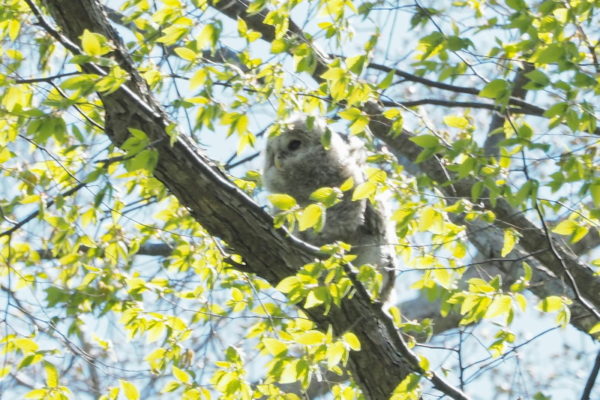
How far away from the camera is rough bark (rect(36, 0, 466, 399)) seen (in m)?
3.46

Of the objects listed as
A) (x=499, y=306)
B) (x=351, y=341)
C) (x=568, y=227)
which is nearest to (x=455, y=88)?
(x=568, y=227)

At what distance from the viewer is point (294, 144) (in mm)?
5102

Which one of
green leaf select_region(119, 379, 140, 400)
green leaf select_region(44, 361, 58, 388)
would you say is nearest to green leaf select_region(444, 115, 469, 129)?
green leaf select_region(119, 379, 140, 400)

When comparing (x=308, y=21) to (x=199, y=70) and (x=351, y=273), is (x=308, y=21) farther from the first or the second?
(x=351, y=273)

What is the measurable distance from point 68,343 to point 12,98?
4.70 ft

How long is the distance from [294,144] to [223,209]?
161cm

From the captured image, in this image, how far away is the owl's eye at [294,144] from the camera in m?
5.09

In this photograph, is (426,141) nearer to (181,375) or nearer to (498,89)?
(498,89)

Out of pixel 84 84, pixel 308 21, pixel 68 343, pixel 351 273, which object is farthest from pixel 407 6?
pixel 68 343

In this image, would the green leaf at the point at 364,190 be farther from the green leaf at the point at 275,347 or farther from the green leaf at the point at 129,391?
the green leaf at the point at 129,391

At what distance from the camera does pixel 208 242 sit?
15.6 feet

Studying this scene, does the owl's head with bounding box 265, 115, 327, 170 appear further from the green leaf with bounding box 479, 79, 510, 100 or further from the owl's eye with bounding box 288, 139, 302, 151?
the green leaf with bounding box 479, 79, 510, 100

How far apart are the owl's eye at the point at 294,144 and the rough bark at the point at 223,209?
1.38m

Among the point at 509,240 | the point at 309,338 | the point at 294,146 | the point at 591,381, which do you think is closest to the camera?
the point at 309,338
